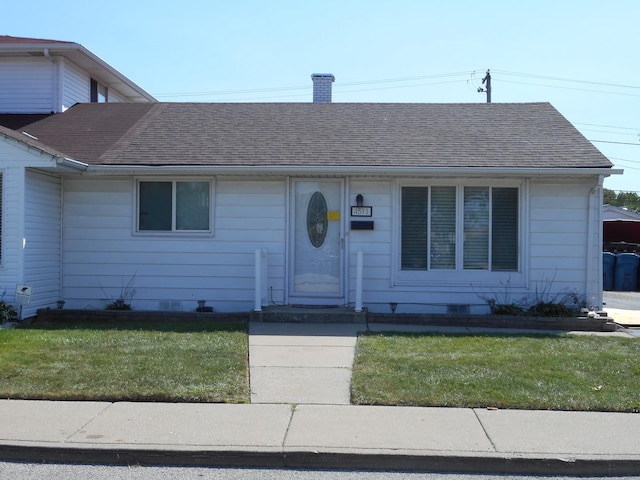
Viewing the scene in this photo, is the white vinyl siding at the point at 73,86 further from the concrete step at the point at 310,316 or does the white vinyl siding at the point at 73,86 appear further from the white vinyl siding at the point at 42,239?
the concrete step at the point at 310,316

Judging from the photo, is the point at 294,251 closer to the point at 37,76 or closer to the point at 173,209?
the point at 173,209

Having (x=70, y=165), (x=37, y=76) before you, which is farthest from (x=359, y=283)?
(x=37, y=76)

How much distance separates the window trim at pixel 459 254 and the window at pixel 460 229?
0.04m

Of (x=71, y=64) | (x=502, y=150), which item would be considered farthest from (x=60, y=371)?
(x=71, y=64)

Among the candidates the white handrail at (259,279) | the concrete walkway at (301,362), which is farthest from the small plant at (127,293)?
the concrete walkway at (301,362)

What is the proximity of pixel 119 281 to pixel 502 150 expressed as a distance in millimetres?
7288

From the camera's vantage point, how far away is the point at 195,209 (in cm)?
1274

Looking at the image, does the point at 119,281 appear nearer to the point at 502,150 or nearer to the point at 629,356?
the point at 502,150

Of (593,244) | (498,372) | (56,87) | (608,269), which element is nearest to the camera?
(498,372)

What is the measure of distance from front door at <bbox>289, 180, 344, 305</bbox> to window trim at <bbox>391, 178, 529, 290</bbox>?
3.36ft

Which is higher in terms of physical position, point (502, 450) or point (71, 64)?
point (71, 64)

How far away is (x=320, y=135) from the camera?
1390 cm

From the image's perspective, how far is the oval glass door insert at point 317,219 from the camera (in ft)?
41.8

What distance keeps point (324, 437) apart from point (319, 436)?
0.16 feet
